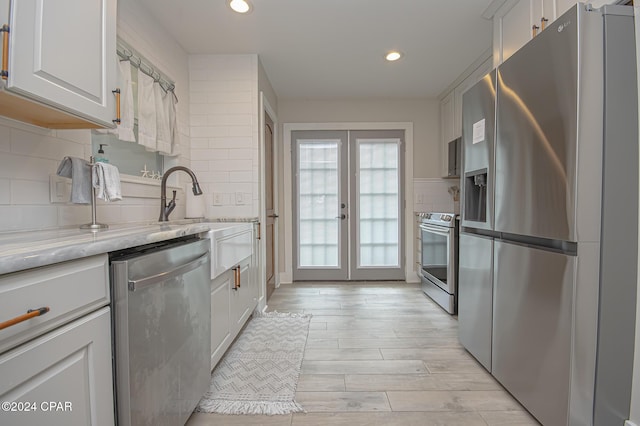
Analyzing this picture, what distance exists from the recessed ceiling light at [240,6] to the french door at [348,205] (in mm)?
1907

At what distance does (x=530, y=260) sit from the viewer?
137 cm

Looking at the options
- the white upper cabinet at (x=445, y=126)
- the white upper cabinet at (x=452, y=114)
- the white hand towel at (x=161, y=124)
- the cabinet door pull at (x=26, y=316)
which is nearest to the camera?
the cabinet door pull at (x=26, y=316)

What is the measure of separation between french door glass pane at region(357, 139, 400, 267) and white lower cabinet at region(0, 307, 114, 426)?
3354 mm

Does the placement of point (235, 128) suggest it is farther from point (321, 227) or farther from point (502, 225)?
point (502, 225)

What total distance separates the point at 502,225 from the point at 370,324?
1442 millimetres

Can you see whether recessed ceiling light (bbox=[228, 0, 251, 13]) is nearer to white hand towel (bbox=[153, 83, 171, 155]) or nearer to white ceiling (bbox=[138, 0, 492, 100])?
white ceiling (bbox=[138, 0, 492, 100])

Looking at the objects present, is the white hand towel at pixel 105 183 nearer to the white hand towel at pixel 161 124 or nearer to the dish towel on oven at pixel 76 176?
the dish towel on oven at pixel 76 176

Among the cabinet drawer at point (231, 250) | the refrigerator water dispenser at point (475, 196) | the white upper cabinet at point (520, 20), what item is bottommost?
the cabinet drawer at point (231, 250)

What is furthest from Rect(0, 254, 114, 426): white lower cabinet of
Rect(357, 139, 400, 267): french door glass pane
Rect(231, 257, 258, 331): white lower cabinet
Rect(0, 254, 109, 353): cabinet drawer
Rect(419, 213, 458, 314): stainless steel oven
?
Rect(357, 139, 400, 267): french door glass pane

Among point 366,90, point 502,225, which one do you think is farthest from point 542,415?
point 366,90

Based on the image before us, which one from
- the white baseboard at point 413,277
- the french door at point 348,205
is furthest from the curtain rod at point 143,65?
the white baseboard at point 413,277

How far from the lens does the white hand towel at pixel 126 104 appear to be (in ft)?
5.96

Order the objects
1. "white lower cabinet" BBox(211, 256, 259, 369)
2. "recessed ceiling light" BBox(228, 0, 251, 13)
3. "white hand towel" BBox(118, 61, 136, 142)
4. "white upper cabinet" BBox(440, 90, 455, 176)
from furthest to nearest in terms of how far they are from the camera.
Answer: "white upper cabinet" BBox(440, 90, 455, 176)
"recessed ceiling light" BBox(228, 0, 251, 13)
"white hand towel" BBox(118, 61, 136, 142)
"white lower cabinet" BBox(211, 256, 259, 369)

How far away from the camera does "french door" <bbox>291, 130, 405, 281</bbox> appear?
3973mm
